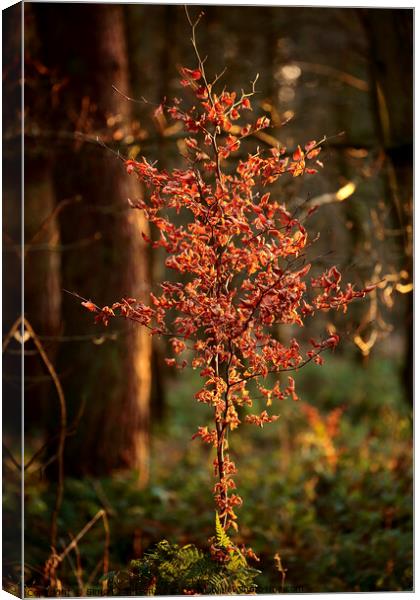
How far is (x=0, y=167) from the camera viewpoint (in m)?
4.30

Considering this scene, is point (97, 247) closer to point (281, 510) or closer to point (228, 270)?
point (281, 510)

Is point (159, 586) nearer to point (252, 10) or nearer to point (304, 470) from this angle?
point (304, 470)

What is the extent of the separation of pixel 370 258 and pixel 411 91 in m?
1.26

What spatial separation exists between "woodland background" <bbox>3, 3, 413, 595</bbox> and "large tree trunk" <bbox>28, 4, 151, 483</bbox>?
0.01m

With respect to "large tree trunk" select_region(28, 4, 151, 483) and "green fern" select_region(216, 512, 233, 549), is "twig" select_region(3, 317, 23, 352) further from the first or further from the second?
"large tree trunk" select_region(28, 4, 151, 483)

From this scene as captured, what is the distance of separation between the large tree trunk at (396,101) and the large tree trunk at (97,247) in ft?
6.97

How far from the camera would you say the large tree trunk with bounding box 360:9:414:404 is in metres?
5.63

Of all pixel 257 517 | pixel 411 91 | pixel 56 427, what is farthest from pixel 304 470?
pixel 411 91

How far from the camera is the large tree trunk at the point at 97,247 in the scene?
679 cm

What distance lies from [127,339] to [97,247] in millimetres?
832

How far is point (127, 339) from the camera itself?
693 centimetres

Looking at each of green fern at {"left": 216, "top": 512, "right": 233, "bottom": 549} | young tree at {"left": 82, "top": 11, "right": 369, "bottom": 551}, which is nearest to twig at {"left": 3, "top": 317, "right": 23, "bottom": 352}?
young tree at {"left": 82, "top": 11, "right": 369, "bottom": 551}

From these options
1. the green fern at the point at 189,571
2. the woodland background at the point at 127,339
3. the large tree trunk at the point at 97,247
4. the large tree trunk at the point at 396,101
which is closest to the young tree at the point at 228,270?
the green fern at the point at 189,571

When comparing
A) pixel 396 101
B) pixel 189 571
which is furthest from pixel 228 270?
pixel 396 101
